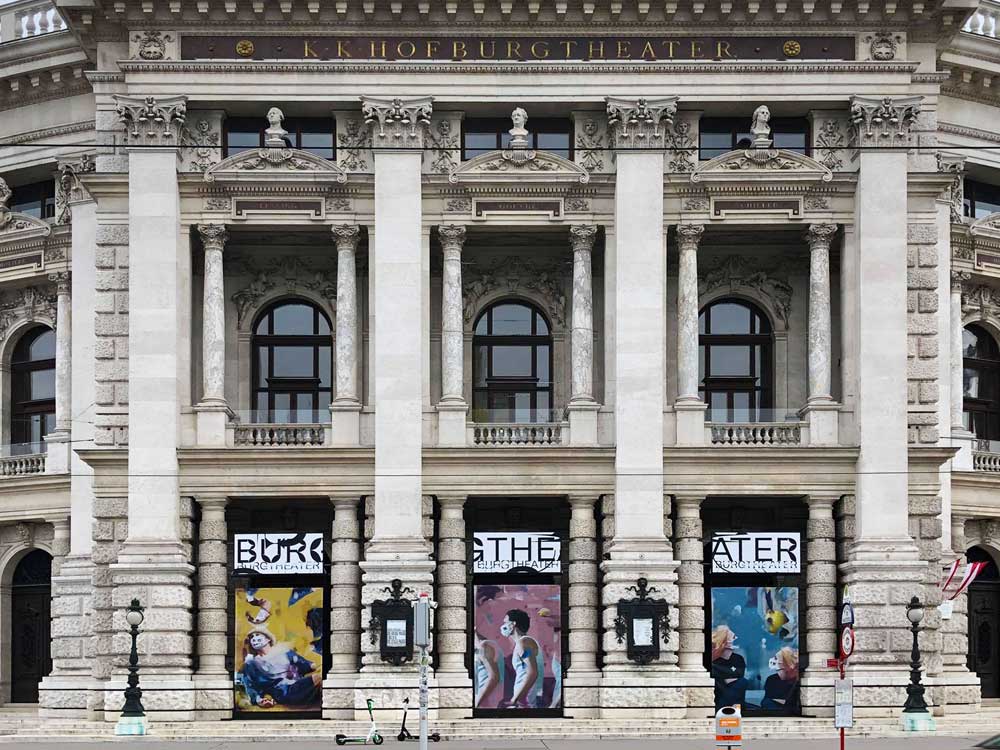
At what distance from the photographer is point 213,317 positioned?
188ft

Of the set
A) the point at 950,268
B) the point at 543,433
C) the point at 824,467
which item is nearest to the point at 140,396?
the point at 543,433

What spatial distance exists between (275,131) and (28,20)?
12.6 meters

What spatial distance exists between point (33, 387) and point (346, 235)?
15907mm

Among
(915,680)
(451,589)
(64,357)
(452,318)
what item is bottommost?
(915,680)

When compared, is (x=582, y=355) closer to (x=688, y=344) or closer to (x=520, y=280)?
(x=688, y=344)

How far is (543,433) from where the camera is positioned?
191 ft

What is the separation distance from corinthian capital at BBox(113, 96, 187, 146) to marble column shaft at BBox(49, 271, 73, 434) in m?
8.74

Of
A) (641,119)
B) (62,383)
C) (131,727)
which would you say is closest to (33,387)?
(62,383)

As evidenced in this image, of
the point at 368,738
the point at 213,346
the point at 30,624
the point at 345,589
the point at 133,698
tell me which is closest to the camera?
the point at 368,738

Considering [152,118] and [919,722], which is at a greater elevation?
[152,118]

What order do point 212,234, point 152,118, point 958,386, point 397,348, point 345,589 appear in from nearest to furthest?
point 345,589 → point 397,348 → point 152,118 → point 212,234 → point 958,386

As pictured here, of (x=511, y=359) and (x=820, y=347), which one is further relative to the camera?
(x=511, y=359)

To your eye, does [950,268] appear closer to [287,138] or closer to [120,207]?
[287,138]

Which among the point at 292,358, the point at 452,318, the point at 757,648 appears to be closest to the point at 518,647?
the point at 757,648
